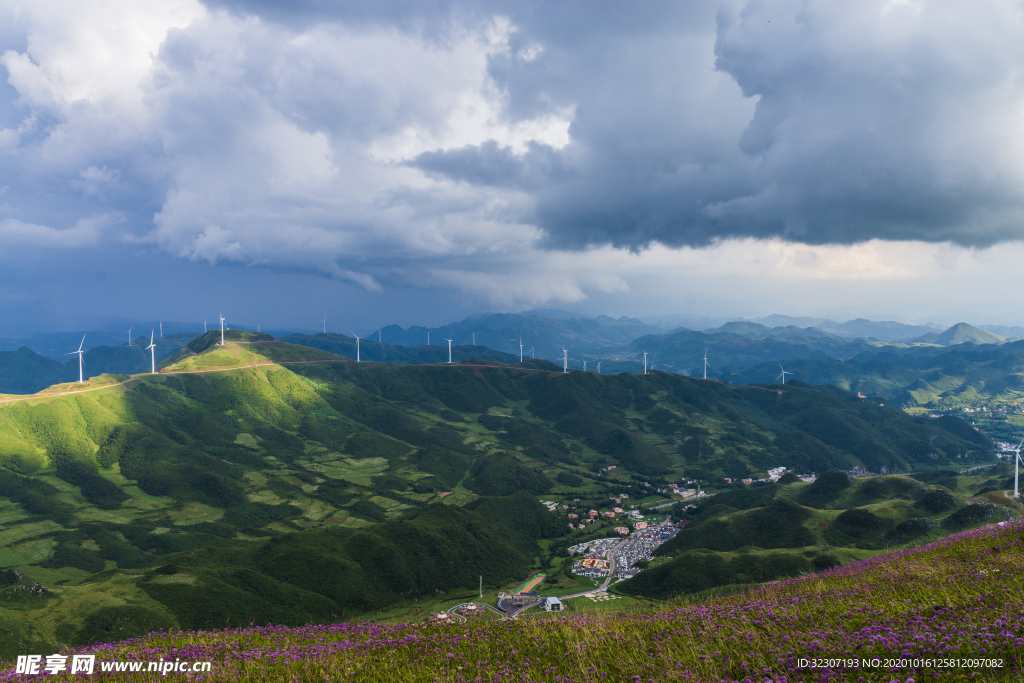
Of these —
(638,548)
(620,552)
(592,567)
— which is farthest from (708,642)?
(638,548)

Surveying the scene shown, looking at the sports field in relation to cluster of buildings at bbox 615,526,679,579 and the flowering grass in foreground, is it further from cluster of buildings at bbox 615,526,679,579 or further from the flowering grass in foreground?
the flowering grass in foreground

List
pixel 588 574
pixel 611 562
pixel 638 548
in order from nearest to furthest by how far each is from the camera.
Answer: pixel 588 574 < pixel 611 562 < pixel 638 548

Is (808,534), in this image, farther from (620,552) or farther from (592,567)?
(592,567)

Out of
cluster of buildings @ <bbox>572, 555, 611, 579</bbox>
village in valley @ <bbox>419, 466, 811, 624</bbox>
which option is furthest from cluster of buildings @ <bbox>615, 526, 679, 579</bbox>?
cluster of buildings @ <bbox>572, 555, 611, 579</bbox>

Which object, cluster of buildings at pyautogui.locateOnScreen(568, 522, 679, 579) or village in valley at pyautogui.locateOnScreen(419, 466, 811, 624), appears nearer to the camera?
village in valley at pyautogui.locateOnScreen(419, 466, 811, 624)

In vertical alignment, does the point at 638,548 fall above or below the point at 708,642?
below

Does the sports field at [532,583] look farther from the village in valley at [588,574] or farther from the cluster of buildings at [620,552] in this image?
the cluster of buildings at [620,552]

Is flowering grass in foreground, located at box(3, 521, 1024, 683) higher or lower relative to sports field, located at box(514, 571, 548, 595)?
higher

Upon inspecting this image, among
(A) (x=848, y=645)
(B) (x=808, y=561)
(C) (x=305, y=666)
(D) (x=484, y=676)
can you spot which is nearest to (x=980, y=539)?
(A) (x=848, y=645)

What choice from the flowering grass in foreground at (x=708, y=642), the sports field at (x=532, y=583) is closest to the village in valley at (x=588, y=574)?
the sports field at (x=532, y=583)
